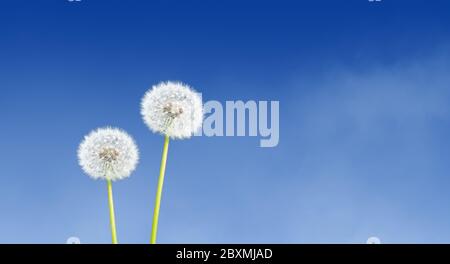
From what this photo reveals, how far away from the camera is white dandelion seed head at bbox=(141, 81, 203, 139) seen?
2.23 meters

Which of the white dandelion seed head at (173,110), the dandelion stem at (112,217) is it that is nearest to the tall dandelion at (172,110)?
the white dandelion seed head at (173,110)

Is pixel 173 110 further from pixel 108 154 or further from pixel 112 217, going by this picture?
pixel 112 217

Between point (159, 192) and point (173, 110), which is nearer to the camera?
point (159, 192)

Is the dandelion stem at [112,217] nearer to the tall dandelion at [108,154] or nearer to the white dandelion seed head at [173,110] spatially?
the tall dandelion at [108,154]

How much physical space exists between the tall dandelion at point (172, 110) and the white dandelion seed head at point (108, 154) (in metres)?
0.13

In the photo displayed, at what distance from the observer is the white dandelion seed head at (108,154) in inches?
85.3

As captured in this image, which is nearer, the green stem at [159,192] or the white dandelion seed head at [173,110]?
the green stem at [159,192]

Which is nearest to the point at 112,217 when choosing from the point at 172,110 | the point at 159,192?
the point at 159,192

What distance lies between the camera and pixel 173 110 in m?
2.36

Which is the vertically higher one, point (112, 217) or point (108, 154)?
point (108, 154)
